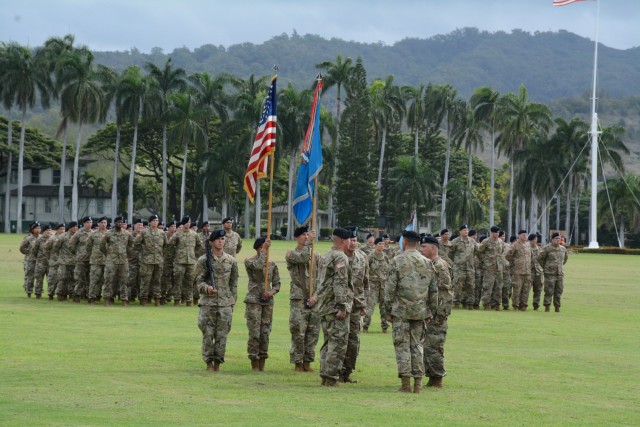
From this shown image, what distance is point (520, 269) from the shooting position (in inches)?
1032

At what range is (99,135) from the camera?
9875 cm

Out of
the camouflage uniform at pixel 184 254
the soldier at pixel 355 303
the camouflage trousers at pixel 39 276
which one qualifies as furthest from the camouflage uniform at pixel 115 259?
the soldier at pixel 355 303


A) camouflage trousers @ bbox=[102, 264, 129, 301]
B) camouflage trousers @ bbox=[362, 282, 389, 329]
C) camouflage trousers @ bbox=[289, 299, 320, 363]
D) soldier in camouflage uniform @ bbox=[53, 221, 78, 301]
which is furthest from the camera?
soldier in camouflage uniform @ bbox=[53, 221, 78, 301]

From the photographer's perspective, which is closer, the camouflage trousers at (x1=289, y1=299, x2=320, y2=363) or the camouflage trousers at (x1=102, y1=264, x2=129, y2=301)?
the camouflage trousers at (x1=289, y1=299, x2=320, y2=363)

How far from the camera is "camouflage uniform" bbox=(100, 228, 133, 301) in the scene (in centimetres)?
2447

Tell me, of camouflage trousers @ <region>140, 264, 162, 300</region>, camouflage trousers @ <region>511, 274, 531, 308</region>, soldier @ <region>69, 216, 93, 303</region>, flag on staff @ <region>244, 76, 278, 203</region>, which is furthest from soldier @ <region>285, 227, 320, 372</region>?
camouflage trousers @ <region>511, 274, 531, 308</region>

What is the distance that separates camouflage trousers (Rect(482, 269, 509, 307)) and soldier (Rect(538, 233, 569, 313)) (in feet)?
3.83

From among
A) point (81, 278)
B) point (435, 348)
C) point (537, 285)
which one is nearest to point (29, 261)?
point (81, 278)

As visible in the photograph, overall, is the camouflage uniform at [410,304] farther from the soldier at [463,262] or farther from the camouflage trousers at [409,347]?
the soldier at [463,262]

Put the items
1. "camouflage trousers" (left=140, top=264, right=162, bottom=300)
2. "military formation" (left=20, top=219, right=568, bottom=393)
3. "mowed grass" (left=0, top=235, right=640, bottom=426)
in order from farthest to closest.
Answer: "camouflage trousers" (left=140, top=264, right=162, bottom=300)
"military formation" (left=20, top=219, right=568, bottom=393)
"mowed grass" (left=0, top=235, right=640, bottom=426)

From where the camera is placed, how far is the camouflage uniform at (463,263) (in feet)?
84.3

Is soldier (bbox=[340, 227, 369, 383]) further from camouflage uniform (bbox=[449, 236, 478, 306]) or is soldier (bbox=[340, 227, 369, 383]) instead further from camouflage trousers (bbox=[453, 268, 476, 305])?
camouflage trousers (bbox=[453, 268, 476, 305])

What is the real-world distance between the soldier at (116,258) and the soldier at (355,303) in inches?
451

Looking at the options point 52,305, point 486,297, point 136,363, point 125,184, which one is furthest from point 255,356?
point 125,184
